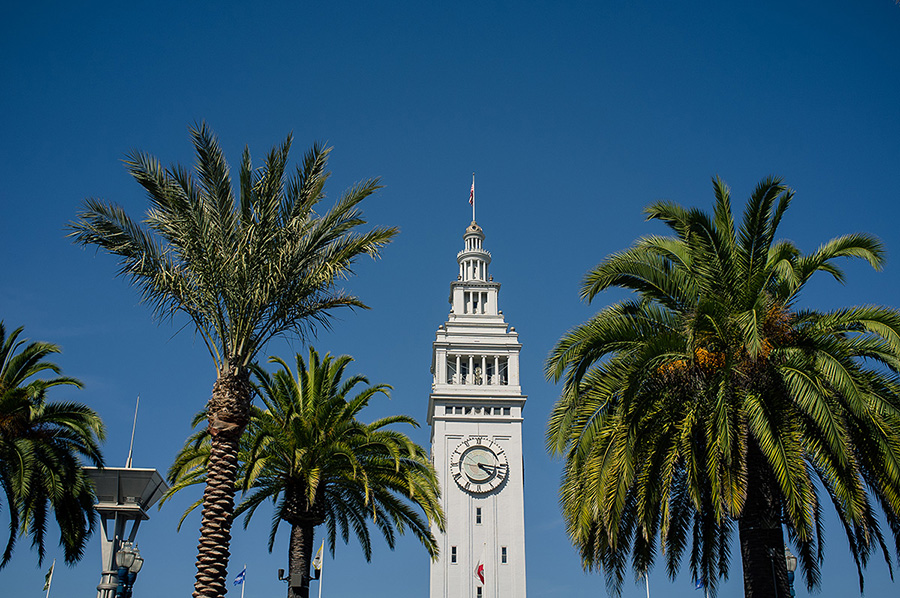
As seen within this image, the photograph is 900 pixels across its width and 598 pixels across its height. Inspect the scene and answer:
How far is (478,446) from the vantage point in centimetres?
6588

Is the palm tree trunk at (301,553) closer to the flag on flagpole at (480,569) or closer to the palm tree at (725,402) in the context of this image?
the palm tree at (725,402)

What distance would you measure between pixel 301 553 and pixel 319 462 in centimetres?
290

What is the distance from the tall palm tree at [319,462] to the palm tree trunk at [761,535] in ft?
38.0

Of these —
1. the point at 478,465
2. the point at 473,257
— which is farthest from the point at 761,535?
the point at 473,257

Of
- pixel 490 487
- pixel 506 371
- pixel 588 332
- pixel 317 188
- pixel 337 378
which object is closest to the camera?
pixel 588 332

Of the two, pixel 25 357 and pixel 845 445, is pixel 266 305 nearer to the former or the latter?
pixel 845 445

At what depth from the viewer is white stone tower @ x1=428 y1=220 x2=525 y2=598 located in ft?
205

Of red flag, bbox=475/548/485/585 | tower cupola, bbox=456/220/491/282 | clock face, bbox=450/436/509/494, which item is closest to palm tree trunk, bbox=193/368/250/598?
red flag, bbox=475/548/485/585

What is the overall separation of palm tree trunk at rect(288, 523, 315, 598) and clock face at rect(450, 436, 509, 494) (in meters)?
36.1

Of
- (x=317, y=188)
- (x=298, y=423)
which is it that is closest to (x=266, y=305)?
(x=317, y=188)

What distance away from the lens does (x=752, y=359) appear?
20000 millimetres

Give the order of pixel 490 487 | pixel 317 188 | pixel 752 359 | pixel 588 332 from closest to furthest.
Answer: pixel 752 359 < pixel 588 332 < pixel 317 188 < pixel 490 487

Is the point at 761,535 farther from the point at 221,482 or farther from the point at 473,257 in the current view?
the point at 473,257

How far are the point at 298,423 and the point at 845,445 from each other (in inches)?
658
